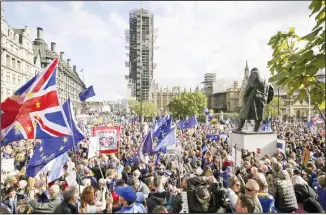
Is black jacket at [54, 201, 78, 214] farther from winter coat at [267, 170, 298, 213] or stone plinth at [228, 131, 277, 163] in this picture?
stone plinth at [228, 131, 277, 163]

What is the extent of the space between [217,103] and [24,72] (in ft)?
241

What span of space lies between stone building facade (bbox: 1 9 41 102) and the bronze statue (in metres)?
31.5

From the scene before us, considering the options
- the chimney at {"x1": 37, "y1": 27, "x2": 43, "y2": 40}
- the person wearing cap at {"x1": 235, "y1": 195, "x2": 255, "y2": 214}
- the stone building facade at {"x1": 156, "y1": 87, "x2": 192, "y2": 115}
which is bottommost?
the person wearing cap at {"x1": 235, "y1": 195, "x2": 255, "y2": 214}

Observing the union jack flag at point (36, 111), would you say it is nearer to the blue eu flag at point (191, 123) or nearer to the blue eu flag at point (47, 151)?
the blue eu flag at point (47, 151)

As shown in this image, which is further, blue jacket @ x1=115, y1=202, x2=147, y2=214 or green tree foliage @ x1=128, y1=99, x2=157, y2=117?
green tree foliage @ x1=128, y1=99, x2=157, y2=117

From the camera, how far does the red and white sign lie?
35.4ft

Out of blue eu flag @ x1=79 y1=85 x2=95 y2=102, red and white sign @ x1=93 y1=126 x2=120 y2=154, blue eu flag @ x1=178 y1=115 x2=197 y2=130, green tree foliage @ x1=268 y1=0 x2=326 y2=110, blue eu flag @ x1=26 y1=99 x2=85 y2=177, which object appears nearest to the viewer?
green tree foliage @ x1=268 y1=0 x2=326 y2=110

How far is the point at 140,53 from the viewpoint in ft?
403

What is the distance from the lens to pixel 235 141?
50.5 ft

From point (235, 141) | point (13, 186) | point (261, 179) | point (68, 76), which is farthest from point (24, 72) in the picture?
point (261, 179)

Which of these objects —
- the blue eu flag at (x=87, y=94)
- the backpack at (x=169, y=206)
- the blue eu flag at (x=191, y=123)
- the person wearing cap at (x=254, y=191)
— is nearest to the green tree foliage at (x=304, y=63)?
the person wearing cap at (x=254, y=191)

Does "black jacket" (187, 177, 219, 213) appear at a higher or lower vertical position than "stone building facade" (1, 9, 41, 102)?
lower

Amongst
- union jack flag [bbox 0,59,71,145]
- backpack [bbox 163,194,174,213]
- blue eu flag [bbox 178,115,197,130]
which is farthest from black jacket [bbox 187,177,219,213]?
blue eu flag [bbox 178,115,197,130]

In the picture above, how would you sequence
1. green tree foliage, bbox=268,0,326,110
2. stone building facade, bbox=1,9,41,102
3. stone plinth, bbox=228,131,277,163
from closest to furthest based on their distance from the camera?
green tree foliage, bbox=268,0,326,110
stone plinth, bbox=228,131,277,163
stone building facade, bbox=1,9,41,102
